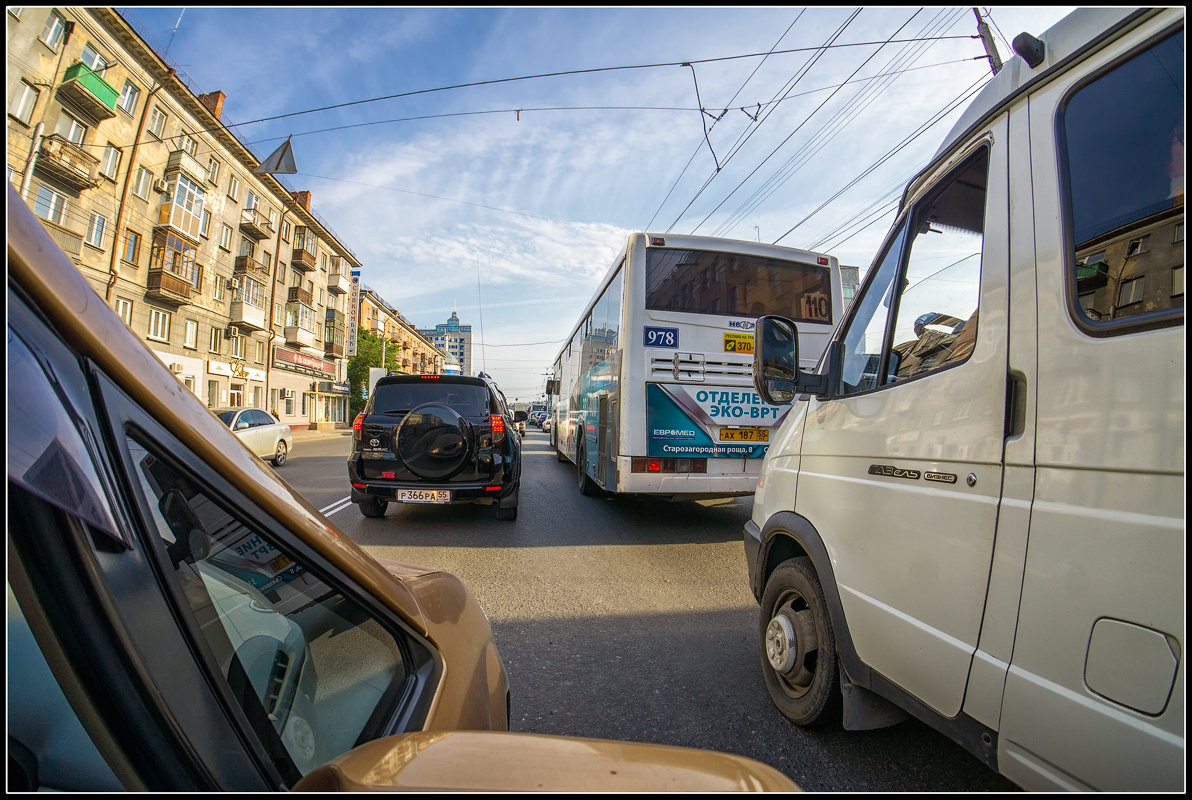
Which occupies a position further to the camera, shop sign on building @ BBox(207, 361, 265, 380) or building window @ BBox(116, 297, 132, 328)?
shop sign on building @ BBox(207, 361, 265, 380)

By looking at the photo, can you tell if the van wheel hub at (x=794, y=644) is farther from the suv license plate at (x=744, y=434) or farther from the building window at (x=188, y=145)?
the building window at (x=188, y=145)

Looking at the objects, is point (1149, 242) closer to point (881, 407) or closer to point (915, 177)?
point (881, 407)

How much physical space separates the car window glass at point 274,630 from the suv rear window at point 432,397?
515 centimetres

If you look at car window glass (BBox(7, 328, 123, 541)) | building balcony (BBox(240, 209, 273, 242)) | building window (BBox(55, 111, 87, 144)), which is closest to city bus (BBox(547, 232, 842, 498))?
car window glass (BBox(7, 328, 123, 541))

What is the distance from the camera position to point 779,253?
20.4ft

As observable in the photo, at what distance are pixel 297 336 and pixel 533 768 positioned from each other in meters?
42.0

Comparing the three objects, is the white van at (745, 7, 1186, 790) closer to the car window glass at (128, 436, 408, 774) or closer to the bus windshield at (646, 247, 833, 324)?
the car window glass at (128, 436, 408, 774)

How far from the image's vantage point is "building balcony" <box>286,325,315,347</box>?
119ft

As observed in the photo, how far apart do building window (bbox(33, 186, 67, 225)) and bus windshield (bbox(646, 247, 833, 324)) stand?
20.2 metres

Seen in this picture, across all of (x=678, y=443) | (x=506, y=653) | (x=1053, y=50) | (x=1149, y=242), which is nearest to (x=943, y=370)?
(x=1149, y=242)

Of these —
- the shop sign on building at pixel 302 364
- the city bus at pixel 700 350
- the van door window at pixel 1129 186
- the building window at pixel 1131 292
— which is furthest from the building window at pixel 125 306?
the building window at pixel 1131 292

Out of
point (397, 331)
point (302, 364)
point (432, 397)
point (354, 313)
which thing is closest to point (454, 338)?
point (397, 331)

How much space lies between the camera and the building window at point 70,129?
16297mm

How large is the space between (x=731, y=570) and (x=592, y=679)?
8.03 ft
